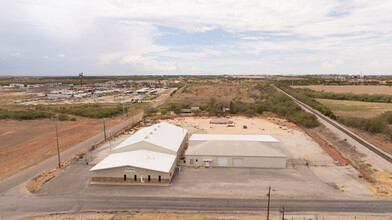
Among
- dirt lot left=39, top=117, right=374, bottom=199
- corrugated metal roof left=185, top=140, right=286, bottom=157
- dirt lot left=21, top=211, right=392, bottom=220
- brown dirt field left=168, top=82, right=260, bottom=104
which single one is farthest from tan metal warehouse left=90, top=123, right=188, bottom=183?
brown dirt field left=168, top=82, right=260, bottom=104

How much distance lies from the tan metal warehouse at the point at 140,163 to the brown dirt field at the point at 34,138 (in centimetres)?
1379

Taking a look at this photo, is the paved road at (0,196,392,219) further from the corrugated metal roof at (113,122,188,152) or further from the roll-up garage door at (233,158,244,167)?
the corrugated metal roof at (113,122,188,152)

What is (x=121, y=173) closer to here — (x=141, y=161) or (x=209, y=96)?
(x=141, y=161)

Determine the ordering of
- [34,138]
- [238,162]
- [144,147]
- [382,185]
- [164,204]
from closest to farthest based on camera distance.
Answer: [164,204]
[382,185]
[238,162]
[144,147]
[34,138]

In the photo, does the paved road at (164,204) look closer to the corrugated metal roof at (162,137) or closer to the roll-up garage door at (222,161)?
the roll-up garage door at (222,161)

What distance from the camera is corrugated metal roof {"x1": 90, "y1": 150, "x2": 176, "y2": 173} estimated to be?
28.2m

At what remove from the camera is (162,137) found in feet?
126

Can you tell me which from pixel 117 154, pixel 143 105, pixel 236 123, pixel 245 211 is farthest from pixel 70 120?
pixel 245 211

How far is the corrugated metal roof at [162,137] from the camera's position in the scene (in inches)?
1368

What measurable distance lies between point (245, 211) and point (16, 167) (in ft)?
108

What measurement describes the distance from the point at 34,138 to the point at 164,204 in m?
40.9

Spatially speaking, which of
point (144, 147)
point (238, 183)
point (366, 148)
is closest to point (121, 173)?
point (144, 147)

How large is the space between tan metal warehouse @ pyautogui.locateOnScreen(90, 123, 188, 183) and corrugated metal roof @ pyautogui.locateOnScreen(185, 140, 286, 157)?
348 cm

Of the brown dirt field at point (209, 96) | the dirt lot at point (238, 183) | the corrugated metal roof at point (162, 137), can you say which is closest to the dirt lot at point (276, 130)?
the dirt lot at point (238, 183)
